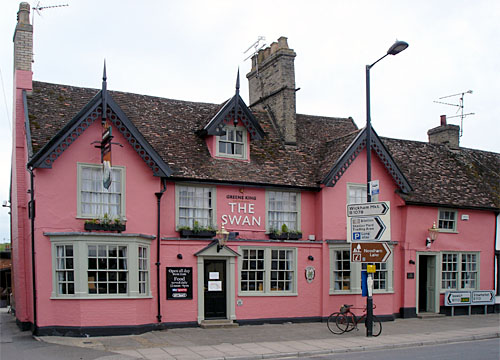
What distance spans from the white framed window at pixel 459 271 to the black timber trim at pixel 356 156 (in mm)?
3833

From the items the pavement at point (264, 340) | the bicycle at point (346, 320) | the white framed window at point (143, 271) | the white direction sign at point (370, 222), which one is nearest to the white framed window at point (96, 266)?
the white framed window at point (143, 271)

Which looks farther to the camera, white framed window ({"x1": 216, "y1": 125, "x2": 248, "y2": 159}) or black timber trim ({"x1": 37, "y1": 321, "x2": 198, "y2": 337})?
white framed window ({"x1": 216, "y1": 125, "x2": 248, "y2": 159})

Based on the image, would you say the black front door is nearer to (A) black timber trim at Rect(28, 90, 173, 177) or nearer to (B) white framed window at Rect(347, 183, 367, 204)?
(A) black timber trim at Rect(28, 90, 173, 177)

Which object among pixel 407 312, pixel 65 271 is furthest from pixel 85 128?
pixel 407 312

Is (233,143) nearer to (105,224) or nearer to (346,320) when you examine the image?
(105,224)

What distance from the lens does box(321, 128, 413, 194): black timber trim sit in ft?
69.0

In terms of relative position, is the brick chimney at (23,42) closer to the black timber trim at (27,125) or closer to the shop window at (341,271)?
the black timber trim at (27,125)

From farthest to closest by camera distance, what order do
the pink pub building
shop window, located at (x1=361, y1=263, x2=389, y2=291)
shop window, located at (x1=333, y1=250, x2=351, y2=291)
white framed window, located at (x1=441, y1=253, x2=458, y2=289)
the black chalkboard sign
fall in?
1. white framed window, located at (x1=441, y1=253, x2=458, y2=289)
2. shop window, located at (x1=361, y1=263, x2=389, y2=291)
3. shop window, located at (x1=333, y1=250, x2=351, y2=291)
4. the black chalkboard sign
5. the pink pub building

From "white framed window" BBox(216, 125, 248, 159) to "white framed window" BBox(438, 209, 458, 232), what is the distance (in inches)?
352

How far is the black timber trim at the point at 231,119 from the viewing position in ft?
66.4

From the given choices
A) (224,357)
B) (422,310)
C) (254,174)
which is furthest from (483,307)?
(224,357)

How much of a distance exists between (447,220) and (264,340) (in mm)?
11277

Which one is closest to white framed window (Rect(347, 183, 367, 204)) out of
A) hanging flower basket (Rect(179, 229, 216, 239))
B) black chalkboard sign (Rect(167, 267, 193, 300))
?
hanging flower basket (Rect(179, 229, 216, 239))

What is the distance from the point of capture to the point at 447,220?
24.1 metres
